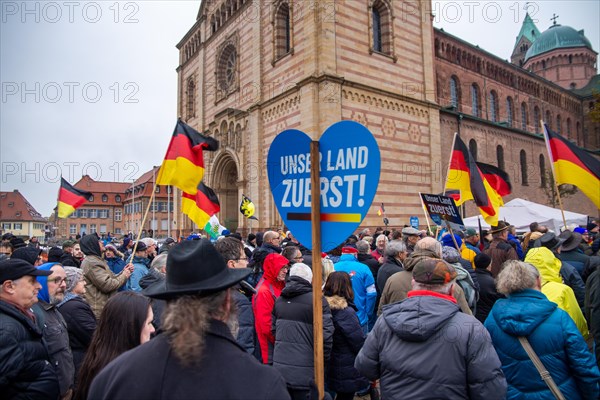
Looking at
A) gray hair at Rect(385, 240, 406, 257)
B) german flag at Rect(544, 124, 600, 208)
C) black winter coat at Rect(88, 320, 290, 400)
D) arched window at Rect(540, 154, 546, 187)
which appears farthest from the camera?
arched window at Rect(540, 154, 546, 187)

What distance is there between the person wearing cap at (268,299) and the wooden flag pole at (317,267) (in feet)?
4.72

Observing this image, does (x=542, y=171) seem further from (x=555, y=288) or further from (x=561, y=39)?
(x=555, y=288)

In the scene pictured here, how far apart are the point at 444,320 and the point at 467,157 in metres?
6.79

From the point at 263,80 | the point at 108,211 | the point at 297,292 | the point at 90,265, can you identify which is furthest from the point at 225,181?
the point at 108,211

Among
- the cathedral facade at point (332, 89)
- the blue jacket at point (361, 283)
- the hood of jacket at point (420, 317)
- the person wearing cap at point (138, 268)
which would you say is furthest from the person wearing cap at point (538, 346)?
the cathedral facade at point (332, 89)

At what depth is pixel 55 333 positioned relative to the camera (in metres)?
3.22

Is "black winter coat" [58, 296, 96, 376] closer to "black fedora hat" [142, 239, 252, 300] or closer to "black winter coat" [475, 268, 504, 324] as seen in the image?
"black fedora hat" [142, 239, 252, 300]

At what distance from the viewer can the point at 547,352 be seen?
9.43 ft

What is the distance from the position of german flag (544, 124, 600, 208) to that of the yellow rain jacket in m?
3.55

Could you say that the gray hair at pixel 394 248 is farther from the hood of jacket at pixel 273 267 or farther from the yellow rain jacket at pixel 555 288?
the hood of jacket at pixel 273 267

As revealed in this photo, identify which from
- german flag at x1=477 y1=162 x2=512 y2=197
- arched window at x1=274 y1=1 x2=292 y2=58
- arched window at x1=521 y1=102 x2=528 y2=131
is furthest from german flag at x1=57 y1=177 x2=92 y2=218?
arched window at x1=521 y1=102 x2=528 y2=131

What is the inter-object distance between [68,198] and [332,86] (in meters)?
11.1

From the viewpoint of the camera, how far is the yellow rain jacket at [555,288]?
12.6ft

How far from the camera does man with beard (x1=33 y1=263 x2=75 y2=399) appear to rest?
3.16m
